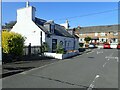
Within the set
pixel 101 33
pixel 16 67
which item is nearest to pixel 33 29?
pixel 16 67

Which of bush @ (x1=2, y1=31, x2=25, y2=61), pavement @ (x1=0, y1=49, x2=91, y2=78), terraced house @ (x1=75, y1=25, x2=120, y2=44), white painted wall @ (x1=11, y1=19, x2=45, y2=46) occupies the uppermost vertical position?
terraced house @ (x1=75, y1=25, x2=120, y2=44)

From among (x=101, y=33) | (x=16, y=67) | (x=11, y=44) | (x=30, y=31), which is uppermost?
(x=101, y=33)

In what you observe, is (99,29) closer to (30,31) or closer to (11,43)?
(30,31)

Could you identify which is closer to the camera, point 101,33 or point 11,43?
point 11,43

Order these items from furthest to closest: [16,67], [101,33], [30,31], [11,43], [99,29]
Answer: [99,29] < [101,33] < [30,31] < [11,43] < [16,67]

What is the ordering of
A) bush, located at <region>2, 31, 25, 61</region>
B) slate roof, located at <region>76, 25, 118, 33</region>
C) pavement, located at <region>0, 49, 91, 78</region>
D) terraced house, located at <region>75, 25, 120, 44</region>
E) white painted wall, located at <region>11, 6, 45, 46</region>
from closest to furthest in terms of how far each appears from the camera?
pavement, located at <region>0, 49, 91, 78</region> → bush, located at <region>2, 31, 25, 61</region> → white painted wall, located at <region>11, 6, 45, 46</region> → terraced house, located at <region>75, 25, 120, 44</region> → slate roof, located at <region>76, 25, 118, 33</region>

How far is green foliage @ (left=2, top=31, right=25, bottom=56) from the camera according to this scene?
19.8 m

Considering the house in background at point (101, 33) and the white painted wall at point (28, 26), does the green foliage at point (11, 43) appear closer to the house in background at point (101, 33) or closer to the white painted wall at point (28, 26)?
the white painted wall at point (28, 26)

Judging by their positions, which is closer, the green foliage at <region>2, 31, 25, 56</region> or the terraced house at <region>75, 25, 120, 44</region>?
the green foliage at <region>2, 31, 25, 56</region>

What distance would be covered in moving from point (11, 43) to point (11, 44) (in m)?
0.10

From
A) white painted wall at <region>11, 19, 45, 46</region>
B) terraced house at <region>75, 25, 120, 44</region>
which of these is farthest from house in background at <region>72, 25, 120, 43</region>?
white painted wall at <region>11, 19, 45, 46</region>

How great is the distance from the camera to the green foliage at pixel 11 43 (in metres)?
19.8

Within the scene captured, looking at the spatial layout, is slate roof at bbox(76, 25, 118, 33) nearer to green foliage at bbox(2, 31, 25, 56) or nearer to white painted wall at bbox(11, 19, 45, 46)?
white painted wall at bbox(11, 19, 45, 46)

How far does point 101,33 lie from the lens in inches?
3391
